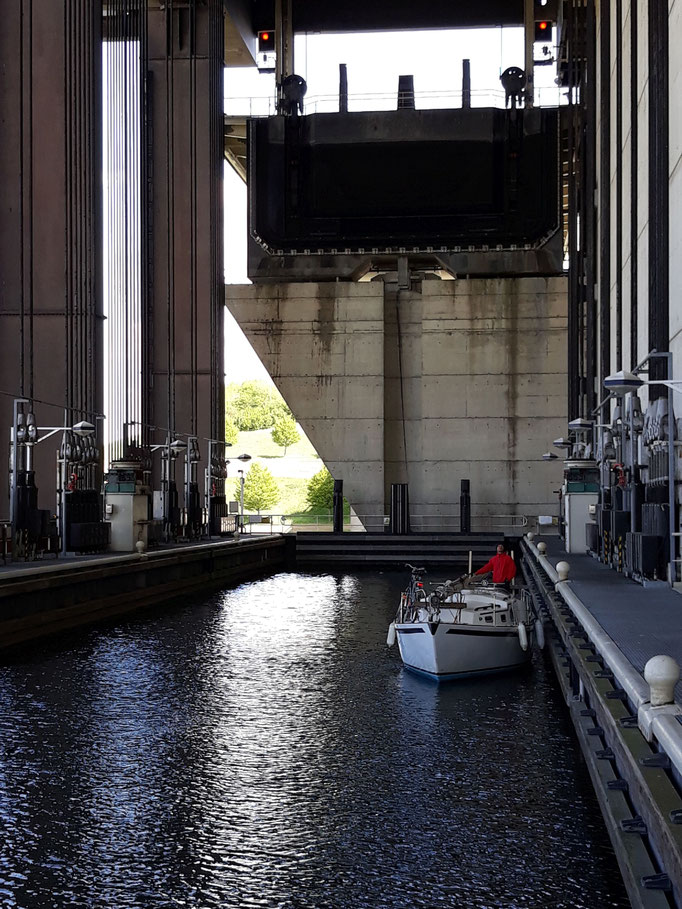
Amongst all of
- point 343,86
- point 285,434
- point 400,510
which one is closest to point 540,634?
point 400,510

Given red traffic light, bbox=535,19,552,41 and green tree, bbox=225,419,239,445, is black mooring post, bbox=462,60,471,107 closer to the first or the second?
red traffic light, bbox=535,19,552,41

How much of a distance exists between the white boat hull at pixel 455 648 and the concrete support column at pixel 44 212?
12.4 m

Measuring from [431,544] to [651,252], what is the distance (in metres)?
18.5

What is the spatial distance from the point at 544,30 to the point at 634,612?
35.4 metres

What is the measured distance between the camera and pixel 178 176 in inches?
1543

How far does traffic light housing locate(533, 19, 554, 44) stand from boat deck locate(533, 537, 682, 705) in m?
28.5

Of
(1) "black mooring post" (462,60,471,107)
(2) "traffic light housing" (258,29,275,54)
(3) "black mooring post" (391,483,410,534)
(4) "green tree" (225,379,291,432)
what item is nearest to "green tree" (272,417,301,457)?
(4) "green tree" (225,379,291,432)

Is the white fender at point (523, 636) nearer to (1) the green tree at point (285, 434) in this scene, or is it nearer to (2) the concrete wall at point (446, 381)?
(2) the concrete wall at point (446, 381)

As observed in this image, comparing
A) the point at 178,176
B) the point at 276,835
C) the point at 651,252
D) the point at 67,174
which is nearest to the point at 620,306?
the point at 651,252

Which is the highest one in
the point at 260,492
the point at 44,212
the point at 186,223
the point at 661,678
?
the point at 186,223

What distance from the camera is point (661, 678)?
6207 millimetres

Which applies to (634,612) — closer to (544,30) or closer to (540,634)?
(540,634)

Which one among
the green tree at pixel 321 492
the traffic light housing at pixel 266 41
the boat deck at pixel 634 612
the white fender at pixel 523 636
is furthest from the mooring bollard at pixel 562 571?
the green tree at pixel 321 492

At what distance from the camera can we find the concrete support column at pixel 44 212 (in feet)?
82.8
